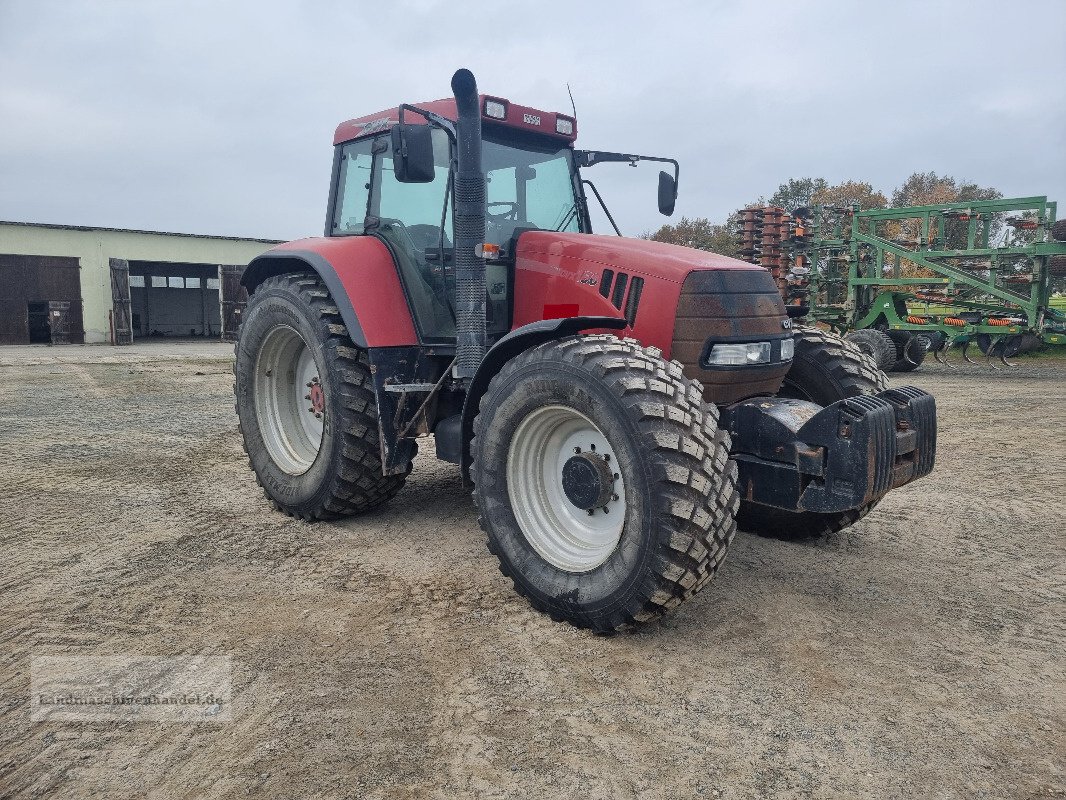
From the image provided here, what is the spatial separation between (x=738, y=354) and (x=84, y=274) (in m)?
28.0

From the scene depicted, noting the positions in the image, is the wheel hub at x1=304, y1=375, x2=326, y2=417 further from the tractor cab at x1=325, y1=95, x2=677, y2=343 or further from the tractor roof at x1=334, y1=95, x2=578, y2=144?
the tractor roof at x1=334, y1=95, x2=578, y2=144

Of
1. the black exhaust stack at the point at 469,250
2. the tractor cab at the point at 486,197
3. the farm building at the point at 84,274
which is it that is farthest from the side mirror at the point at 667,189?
the farm building at the point at 84,274

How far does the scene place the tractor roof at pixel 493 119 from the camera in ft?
14.0

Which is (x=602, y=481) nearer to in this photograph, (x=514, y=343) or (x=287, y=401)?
(x=514, y=343)

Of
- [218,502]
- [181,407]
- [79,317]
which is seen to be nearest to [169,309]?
[79,317]

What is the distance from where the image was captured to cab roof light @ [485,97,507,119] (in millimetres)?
4207

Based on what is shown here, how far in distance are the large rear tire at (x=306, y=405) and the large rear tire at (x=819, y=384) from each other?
85.3 inches

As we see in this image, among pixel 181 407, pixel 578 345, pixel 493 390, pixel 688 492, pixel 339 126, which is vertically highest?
pixel 339 126

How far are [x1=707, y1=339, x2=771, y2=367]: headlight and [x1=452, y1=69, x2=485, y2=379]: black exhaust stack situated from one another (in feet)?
3.92

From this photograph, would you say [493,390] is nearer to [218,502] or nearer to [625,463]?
[625,463]

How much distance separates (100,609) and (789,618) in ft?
9.88

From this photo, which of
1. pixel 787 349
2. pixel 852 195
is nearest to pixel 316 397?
pixel 787 349

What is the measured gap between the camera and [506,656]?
9.73 feet

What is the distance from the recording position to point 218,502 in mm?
5199
